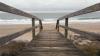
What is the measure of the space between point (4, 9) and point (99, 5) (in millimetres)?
Answer: 1235

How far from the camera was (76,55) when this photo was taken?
177 inches

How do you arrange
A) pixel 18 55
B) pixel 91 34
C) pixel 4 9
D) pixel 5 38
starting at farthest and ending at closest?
pixel 18 55
pixel 91 34
pixel 5 38
pixel 4 9

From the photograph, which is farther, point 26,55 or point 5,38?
point 26,55

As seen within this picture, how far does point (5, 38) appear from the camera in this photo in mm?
3273

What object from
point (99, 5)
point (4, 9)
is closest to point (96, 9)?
point (99, 5)

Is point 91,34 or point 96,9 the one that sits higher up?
point 96,9

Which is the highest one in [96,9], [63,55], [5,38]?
[96,9]

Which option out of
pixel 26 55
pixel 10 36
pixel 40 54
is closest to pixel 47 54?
pixel 40 54

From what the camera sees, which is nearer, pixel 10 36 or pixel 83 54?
pixel 10 36

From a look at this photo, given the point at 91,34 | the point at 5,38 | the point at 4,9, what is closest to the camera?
the point at 4,9

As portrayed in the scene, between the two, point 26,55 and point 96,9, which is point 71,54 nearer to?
point 26,55

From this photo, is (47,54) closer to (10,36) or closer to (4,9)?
(10,36)

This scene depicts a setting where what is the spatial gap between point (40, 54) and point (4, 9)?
1.82 metres

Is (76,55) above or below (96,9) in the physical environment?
below
